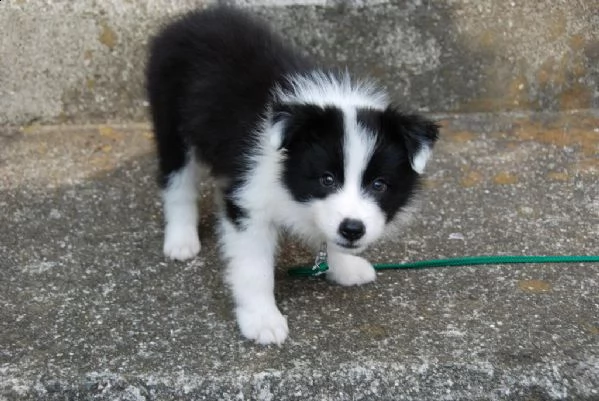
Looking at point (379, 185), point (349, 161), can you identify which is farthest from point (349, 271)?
point (349, 161)

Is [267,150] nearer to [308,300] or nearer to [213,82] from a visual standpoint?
[213,82]

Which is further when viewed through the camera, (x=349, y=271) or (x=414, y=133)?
(x=349, y=271)

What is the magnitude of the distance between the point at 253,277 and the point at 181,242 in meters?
0.70

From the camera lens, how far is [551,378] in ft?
9.17

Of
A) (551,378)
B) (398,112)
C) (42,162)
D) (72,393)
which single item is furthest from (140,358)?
(42,162)

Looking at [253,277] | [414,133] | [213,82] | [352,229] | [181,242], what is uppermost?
[414,133]

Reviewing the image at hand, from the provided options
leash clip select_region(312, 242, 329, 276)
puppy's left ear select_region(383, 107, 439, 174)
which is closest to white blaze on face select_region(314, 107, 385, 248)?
puppy's left ear select_region(383, 107, 439, 174)

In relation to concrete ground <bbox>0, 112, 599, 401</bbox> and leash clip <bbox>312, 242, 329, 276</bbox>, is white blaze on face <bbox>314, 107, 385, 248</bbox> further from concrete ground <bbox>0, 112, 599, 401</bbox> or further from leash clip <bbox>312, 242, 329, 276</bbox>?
leash clip <bbox>312, 242, 329, 276</bbox>

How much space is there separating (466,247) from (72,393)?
6.43 ft

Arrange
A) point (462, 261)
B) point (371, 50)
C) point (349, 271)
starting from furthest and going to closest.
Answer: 1. point (371, 50)
2. point (462, 261)
3. point (349, 271)

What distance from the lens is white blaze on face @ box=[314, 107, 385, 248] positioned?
2.71 m

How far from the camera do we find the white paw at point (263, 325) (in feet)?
9.70

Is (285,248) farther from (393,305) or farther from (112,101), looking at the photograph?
(112,101)

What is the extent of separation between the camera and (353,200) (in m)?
2.73
